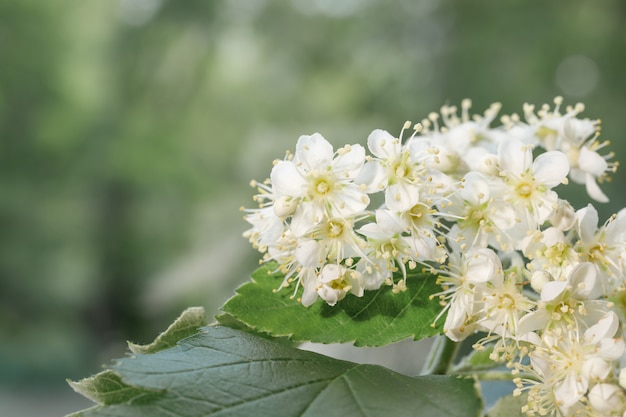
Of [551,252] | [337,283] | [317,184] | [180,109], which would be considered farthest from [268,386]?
[180,109]

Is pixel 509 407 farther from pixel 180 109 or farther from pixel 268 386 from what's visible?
pixel 180 109

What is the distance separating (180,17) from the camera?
11.0 metres

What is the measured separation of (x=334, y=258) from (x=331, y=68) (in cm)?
972

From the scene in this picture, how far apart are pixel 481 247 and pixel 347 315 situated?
191 mm

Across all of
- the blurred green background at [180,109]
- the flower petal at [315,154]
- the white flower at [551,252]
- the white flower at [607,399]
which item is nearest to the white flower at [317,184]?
the flower petal at [315,154]

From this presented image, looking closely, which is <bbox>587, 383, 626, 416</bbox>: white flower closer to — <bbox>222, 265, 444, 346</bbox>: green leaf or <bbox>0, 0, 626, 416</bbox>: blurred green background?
<bbox>222, 265, 444, 346</bbox>: green leaf

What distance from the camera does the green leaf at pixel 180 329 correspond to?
91cm

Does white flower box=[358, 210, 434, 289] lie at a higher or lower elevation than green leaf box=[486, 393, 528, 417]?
higher

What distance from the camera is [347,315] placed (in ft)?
3.02

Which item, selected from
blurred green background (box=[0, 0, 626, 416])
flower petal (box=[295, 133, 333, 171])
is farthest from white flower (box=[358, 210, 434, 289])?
blurred green background (box=[0, 0, 626, 416])

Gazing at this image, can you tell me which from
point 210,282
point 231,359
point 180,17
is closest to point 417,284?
point 231,359

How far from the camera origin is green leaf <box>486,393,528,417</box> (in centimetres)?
98

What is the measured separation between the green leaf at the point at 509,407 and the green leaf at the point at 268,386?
188 millimetres

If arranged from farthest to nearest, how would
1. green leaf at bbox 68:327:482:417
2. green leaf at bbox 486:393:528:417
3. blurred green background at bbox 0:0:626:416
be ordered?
blurred green background at bbox 0:0:626:416
green leaf at bbox 486:393:528:417
green leaf at bbox 68:327:482:417
